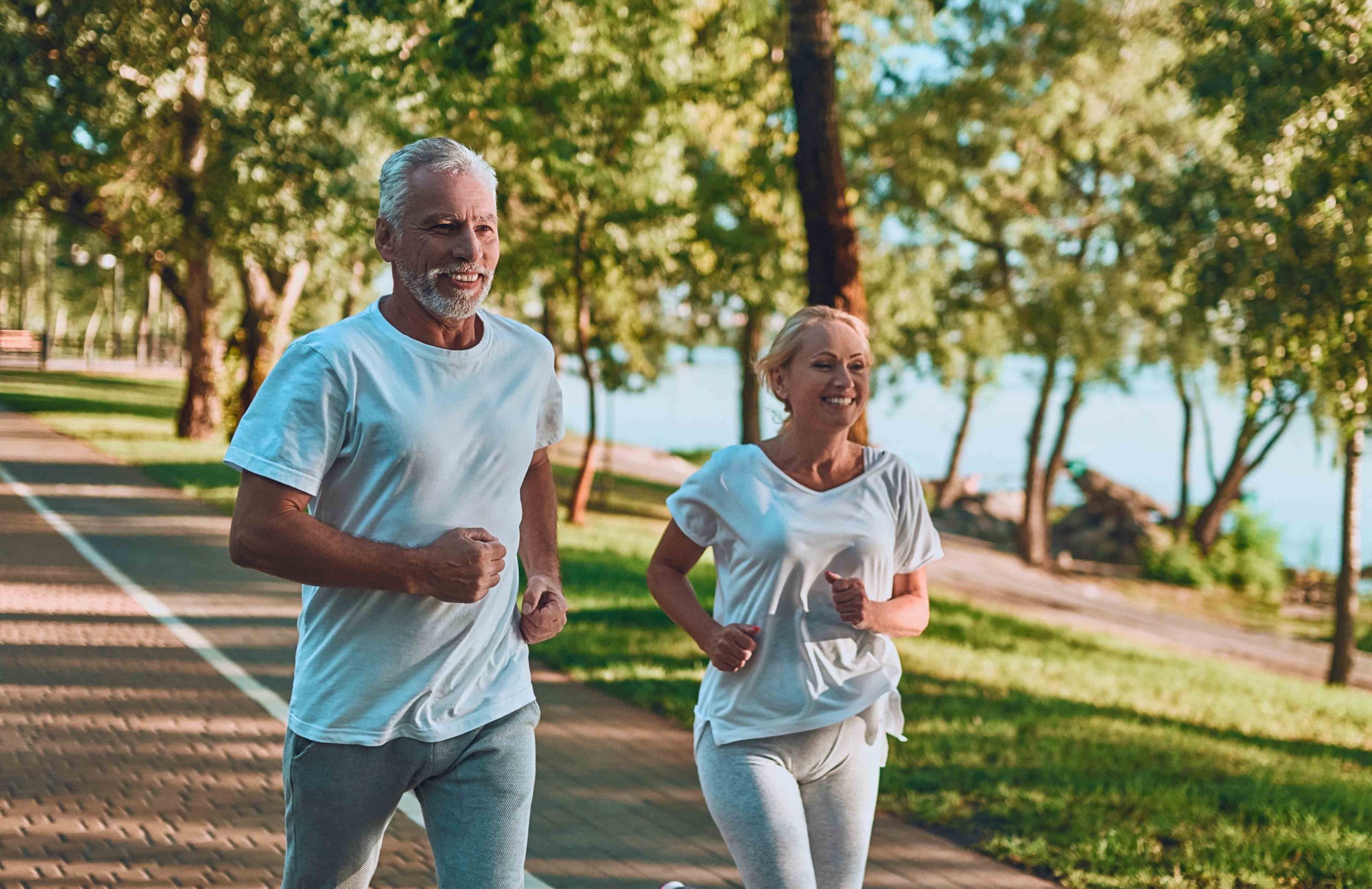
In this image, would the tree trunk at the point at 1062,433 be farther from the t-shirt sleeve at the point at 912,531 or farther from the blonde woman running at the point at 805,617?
the blonde woman running at the point at 805,617

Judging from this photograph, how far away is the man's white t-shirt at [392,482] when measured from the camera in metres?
2.44

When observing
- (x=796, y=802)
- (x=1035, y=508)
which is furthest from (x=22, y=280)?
(x=796, y=802)

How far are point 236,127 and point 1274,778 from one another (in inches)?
702

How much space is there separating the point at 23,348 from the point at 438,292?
53015mm

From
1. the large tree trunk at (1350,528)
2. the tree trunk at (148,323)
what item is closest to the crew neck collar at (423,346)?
the large tree trunk at (1350,528)

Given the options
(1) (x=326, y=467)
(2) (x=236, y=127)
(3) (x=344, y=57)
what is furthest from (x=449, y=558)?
(2) (x=236, y=127)

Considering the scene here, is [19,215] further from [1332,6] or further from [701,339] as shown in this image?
[1332,6]

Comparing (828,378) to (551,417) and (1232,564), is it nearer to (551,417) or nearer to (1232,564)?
(551,417)

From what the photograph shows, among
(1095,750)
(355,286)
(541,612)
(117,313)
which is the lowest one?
(1095,750)

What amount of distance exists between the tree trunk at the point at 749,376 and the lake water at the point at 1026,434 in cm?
201

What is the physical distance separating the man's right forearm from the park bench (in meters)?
51.3

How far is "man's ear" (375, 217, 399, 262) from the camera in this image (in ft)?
8.58

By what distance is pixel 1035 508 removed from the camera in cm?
2897

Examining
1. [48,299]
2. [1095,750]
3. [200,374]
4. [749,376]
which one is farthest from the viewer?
[48,299]
